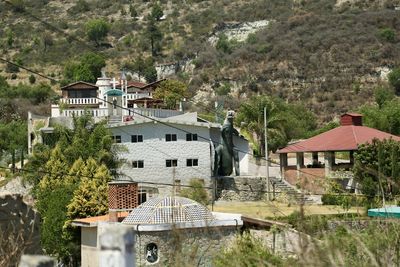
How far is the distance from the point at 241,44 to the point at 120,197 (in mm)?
88954

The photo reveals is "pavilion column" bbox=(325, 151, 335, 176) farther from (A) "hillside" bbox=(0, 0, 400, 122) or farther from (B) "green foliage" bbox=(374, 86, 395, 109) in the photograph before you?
(A) "hillside" bbox=(0, 0, 400, 122)

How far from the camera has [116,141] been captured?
1805 inches

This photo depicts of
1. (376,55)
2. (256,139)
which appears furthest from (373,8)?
(256,139)

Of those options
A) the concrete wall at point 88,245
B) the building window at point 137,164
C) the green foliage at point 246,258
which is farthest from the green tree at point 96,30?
the green foliage at point 246,258

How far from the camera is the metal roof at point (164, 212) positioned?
86.4ft

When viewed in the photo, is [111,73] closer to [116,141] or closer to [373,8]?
[373,8]

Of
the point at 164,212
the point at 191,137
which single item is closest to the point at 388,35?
the point at 191,137

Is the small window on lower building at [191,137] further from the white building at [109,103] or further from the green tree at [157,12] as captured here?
the green tree at [157,12]

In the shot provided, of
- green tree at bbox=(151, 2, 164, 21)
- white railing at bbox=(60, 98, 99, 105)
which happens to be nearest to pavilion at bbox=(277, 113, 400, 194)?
white railing at bbox=(60, 98, 99, 105)

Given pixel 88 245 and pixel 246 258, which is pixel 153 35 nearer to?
pixel 88 245

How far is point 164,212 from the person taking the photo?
27422mm

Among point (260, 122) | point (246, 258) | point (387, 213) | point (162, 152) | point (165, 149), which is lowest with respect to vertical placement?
point (246, 258)

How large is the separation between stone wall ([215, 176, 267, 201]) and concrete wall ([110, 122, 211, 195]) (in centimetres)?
81

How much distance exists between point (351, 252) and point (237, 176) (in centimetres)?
3733
